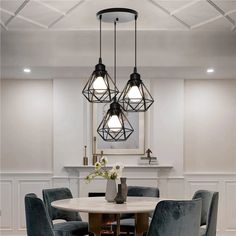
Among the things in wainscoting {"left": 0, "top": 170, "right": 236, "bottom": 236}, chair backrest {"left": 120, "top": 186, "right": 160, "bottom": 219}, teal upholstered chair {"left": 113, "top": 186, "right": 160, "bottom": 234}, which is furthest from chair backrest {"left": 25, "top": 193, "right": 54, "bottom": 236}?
wainscoting {"left": 0, "top": 170, "right": 236, "bottom": 236}

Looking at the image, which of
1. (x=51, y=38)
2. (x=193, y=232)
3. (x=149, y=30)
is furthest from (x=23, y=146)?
(x=193, y=232)

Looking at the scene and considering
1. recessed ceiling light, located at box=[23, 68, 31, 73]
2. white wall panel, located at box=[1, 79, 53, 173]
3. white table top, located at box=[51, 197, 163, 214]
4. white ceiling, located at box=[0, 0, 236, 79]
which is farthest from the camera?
white wall panel, located at box=[1, 79, 53, 173]

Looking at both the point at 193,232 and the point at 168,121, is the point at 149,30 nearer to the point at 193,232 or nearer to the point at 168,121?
the point at 168,121

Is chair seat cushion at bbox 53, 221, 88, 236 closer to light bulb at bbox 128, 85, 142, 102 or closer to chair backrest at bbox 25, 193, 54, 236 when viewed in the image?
chair backrest at bbox 25, 193, 54, 236

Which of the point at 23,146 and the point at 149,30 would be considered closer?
the point at 149,30

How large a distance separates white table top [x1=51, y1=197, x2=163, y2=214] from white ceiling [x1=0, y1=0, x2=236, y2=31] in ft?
6.68

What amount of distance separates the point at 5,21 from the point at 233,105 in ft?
11.4

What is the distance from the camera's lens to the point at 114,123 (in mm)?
4016

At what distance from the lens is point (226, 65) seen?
5.61 metres

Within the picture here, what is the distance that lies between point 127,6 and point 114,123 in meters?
1.40

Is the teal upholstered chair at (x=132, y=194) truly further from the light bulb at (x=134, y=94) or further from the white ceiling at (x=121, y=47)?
the white ceiling at (x=121, y=47)

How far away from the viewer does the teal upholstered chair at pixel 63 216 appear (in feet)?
14.3

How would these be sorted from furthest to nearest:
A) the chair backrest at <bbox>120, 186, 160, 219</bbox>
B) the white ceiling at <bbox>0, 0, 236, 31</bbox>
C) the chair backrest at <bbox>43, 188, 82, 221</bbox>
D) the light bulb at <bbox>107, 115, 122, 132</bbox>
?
the chair backrest at <bbox>120, 186, 160, 219</bbox> < the chair backrest at <bbox>43, 188, 82, 221</bbox> < the white ceiling at <bbox>0, 0, 236, 31</bbox> < the light bulb at <bbox>107, 115, 122, 132</bbox>

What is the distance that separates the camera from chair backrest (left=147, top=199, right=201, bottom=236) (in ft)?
10.9
